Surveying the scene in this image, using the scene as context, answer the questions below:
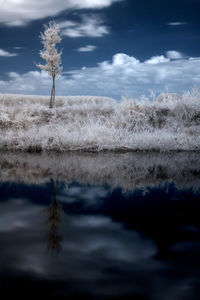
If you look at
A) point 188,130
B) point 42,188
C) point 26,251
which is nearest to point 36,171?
point 42,188

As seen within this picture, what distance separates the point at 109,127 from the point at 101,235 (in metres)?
8.25

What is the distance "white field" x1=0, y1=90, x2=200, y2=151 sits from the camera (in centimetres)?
787

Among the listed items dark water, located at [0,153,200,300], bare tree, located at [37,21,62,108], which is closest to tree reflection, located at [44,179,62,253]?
dark water, located at [0,153,200,300]

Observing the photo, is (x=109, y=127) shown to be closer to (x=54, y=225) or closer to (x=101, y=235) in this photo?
(x=54, y=225)

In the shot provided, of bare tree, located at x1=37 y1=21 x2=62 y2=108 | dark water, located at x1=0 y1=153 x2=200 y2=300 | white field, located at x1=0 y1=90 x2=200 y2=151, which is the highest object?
bare tree, located at x1=37 y1=21 x2=62 y2=108

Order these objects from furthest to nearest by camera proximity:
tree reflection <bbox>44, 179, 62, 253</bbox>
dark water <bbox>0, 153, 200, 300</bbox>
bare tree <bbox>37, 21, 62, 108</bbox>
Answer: bare tree <bbox>37, 21, 62, 108</bbox> → tree reflection <bbox>44, 179, 62, 253</bbox> → dark water <bbox>0, 153, 200, 300</bbox>

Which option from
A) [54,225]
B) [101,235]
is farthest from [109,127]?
[101,235]

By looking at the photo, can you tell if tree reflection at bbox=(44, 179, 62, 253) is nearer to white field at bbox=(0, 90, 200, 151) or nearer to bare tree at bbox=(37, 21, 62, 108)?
white field at bbox=(0, 90, 200, 151)

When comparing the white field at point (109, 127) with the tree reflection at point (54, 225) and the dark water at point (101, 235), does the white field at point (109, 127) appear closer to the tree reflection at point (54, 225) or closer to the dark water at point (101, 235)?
the dark water at point (101, 235)

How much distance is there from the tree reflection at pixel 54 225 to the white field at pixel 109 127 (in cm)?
472

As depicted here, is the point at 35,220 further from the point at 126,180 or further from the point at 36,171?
the point at 36,171

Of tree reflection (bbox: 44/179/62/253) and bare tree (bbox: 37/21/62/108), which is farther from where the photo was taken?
bare tree (bbox: 37/21/62/108)

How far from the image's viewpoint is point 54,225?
2.39 metres

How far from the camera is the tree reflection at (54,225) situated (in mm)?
1984
